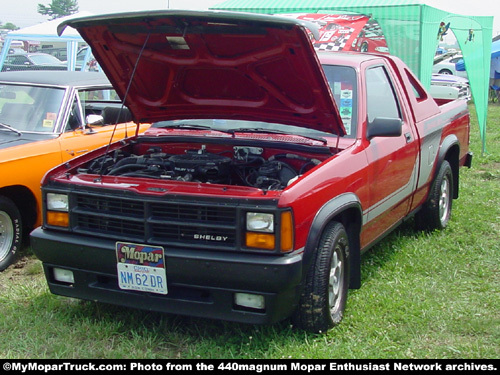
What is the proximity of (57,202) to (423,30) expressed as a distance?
23.8ft

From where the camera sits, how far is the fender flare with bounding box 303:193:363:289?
3338 mm

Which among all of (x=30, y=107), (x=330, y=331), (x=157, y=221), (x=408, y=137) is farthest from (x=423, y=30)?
(x=157, y=221)

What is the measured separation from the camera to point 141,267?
335 centimetres

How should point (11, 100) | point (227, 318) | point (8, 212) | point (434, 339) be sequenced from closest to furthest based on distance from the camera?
point (227, 318), point (434, 339), point (8, 212), point (11, 100)

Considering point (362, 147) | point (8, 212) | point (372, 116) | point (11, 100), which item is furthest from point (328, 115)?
point (11, 100)

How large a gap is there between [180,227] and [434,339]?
5.44ft

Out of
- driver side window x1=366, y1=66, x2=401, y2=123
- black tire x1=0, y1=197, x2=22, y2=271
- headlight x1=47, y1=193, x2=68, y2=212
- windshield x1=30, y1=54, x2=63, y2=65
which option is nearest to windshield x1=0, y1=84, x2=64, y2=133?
black tire x1=0, y1=197, x2=22, y2=271

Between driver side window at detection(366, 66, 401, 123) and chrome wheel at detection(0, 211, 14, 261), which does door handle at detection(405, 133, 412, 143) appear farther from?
chrome wheel at detection(0, 211, 14, 261)

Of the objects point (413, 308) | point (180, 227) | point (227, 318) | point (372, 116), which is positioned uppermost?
point (372, 116)

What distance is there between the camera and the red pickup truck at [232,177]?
3.24 meters

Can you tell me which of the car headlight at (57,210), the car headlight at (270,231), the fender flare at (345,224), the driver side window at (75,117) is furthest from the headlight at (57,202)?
the driver side window at (75,117)

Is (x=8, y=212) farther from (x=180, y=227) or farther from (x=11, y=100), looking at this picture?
(x=180, y=227)

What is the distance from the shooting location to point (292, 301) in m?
3.33

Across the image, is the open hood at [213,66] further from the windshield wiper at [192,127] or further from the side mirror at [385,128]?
the side mirror at [385,128]
